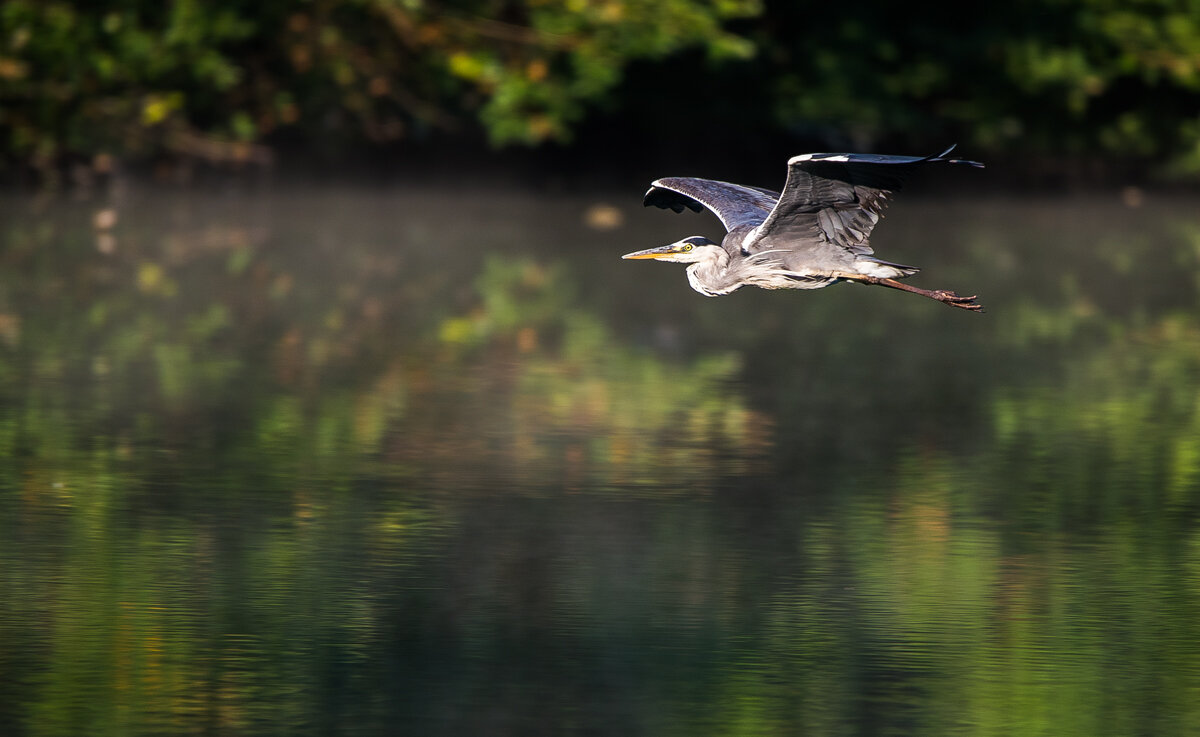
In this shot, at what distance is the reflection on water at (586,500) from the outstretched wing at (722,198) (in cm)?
114

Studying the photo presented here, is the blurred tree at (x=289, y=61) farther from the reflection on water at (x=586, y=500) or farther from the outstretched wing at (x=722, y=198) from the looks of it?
the outstretched wing at (x=722, y=198)

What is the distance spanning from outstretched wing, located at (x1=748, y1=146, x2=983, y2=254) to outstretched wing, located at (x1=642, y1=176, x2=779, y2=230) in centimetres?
32

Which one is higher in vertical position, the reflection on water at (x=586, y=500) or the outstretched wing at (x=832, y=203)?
the outstretched wing at (x=832, y=203)

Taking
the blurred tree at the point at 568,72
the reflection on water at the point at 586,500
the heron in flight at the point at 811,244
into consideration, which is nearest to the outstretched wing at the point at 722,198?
the heron in flight at the point at 811,244

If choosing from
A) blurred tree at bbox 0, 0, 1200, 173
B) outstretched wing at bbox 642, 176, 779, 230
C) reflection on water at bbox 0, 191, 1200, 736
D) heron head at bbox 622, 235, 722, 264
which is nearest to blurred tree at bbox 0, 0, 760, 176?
blurred tree at bbox 0, 0, 1200, 173

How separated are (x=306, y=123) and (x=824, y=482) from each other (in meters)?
12.3

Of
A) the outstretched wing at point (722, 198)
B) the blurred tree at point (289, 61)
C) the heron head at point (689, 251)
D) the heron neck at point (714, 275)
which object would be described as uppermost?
the blurred tree at point (289, 61)

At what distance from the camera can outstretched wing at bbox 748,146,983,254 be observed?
6.11 m

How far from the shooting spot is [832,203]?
6.29 metres

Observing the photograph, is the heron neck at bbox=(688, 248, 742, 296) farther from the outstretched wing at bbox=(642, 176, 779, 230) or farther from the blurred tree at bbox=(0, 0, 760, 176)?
the blurred tree at bbox=(0, 0, 760, 176)

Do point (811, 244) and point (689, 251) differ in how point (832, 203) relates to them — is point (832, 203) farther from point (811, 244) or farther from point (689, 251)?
point (689, 251)

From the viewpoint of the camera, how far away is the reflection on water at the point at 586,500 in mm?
5355

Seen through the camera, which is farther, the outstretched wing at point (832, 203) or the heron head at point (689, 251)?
the heron head at point (689, 251)

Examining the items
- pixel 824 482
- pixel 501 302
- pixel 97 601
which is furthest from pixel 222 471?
pixel 501 302
